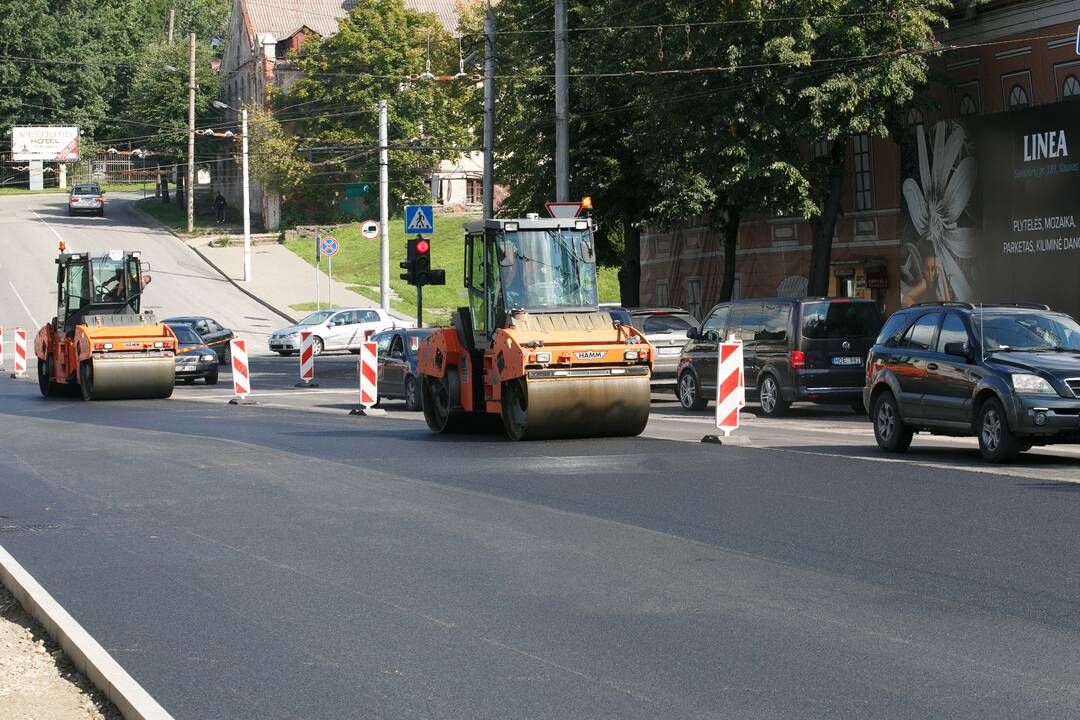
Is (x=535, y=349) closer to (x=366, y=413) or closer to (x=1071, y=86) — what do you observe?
(x=366, y=413)

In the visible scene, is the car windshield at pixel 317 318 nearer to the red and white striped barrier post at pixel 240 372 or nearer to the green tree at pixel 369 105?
the red and white striped barrier post at pixel 240 372

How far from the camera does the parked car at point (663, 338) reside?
30609mm

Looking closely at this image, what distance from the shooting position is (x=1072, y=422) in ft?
50.6

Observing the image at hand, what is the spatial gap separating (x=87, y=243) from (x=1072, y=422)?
231 ft

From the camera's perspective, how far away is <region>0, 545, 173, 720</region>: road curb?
21.0ft

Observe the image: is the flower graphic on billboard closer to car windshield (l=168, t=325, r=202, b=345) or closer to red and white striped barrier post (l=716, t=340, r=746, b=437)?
red and white striped barrier post (l=716, t=340, r=746, b=437)

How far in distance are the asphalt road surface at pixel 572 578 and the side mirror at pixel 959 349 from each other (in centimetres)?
120

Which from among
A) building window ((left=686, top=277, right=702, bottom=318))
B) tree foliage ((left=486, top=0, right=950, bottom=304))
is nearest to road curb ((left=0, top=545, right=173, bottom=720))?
tree foliage ((left=486, top=0, right=950, bottom=304))

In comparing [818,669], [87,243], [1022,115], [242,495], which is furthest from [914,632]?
[87,243]

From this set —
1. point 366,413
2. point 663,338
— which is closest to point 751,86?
point 663,338

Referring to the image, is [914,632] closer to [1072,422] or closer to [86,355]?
[1072,422]

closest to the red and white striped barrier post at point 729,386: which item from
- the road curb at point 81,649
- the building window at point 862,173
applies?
the road curb at point 81,649

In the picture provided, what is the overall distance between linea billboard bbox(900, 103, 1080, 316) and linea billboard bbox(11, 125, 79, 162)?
84.1 metres

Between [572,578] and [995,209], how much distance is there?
2386 centimetres
